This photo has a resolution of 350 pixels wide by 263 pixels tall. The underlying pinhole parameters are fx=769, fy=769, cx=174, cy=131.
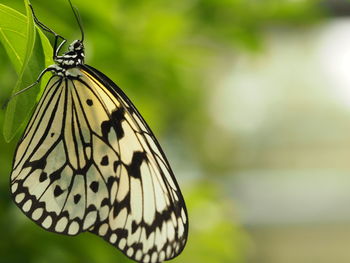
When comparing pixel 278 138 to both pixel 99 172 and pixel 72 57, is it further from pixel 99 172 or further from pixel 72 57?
pixel 72 57

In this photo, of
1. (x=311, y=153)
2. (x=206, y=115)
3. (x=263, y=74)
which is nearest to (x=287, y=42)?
(x=263, y=74)

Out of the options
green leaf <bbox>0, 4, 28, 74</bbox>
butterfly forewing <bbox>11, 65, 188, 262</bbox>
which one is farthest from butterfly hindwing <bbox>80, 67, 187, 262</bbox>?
green leaf <bbox>0, 4, 28, 74</bbox>

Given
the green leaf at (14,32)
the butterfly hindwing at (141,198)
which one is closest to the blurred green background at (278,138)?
the butterfly hindwing at (141,198)

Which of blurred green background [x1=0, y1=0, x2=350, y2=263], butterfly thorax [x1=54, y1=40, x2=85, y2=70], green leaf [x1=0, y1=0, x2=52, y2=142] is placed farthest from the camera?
blurred green background [x1=0, y1=0, x2=350, y2=263]

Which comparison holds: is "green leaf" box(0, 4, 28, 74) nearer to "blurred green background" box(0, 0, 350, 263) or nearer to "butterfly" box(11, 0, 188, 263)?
"butterfly" box(11, 0, 188, 263)

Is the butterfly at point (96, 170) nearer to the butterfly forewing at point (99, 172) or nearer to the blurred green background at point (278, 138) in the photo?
the butterfly forewing at point (99, 172)

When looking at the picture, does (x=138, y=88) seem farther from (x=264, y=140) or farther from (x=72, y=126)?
(x=264, y=140)
